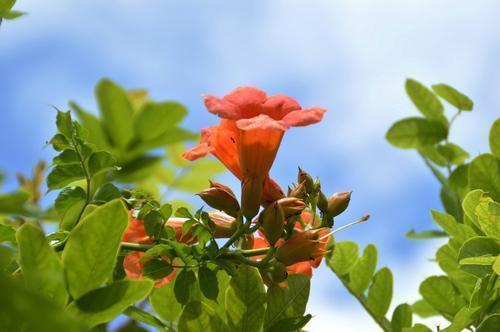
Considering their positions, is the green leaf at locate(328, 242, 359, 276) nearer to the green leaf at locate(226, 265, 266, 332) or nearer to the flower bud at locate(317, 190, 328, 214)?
the flower bud at locate(317, 190, 328, 214)

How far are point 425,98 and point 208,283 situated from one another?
170 centimetres

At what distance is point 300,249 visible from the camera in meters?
1.94

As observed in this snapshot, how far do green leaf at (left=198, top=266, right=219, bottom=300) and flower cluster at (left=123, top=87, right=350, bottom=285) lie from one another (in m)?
0.06

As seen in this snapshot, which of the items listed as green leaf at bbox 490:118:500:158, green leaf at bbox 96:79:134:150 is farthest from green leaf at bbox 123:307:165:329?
green leaf at bbox 490:118:500:158

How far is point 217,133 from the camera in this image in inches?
88.1

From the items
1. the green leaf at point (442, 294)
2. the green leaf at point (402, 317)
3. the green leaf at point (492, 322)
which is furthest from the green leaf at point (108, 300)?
the green leaf at point (442, 294)

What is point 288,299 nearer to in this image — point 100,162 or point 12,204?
point 100,162

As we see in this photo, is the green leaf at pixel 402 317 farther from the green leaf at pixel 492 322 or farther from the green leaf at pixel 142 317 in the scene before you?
the green leaf at pixel 142 317

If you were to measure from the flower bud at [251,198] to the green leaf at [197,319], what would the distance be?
1.34 feet

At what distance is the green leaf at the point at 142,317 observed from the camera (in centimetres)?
193

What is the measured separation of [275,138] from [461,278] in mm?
831

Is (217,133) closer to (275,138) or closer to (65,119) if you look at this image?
(275,138)

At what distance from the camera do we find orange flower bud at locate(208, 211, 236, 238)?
202cm

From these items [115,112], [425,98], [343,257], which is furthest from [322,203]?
[425,98]
